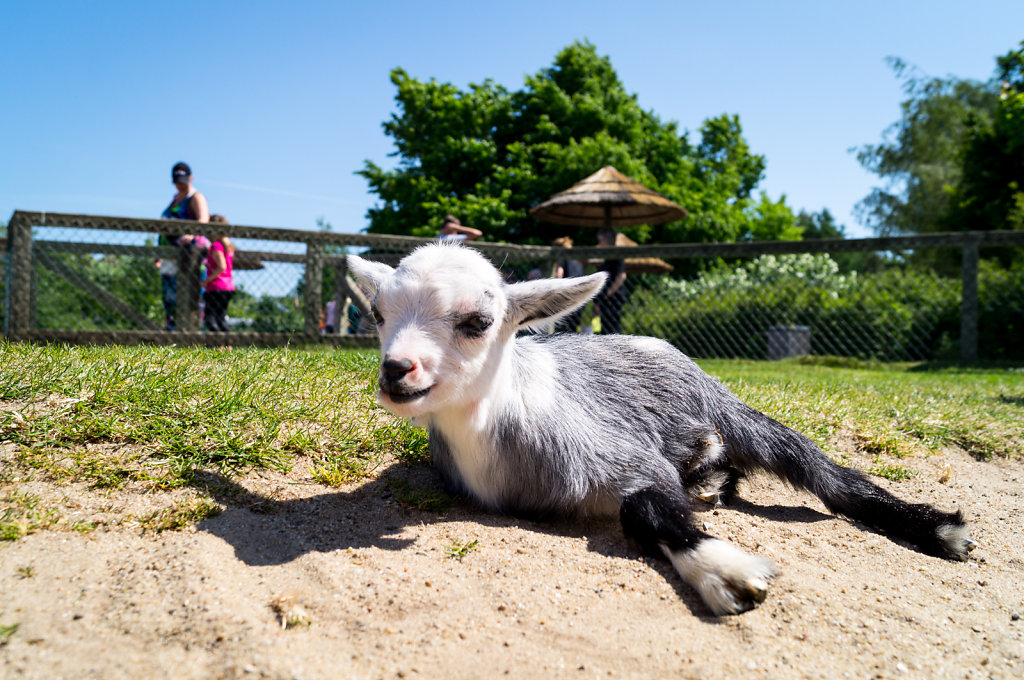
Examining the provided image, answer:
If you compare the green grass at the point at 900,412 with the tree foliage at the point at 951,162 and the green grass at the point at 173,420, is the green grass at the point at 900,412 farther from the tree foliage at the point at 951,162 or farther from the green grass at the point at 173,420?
the tree foliage at the point at 951,162

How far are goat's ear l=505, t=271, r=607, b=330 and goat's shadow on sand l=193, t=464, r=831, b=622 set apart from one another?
96cm

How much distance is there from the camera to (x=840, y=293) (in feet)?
42.2

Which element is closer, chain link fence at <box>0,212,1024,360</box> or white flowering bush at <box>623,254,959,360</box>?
chain link fence at <box>0,212,1024,360</box>

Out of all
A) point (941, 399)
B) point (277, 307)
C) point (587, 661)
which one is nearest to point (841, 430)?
point (941, 399)

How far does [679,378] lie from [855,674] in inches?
77.0

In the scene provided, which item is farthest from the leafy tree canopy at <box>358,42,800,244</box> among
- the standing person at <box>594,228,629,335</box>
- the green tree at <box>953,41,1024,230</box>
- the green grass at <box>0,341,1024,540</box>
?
the green grass at <box>0,341,1024,540</box>

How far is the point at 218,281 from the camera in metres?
7.77

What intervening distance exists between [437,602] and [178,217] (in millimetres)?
7439

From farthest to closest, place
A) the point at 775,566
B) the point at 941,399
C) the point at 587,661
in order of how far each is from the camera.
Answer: the point at 941,399 < the point at 775,566 < the point at 587,661

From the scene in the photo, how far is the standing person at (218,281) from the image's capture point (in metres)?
7.68

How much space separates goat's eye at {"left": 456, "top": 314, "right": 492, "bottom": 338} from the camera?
105 inches

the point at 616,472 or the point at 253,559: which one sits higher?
the point at 616,472

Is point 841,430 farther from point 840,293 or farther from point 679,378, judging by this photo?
point 840,293

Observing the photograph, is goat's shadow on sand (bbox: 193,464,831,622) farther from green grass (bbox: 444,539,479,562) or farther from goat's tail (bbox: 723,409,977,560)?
goat's tail (bbox: 723,409,977,560)
